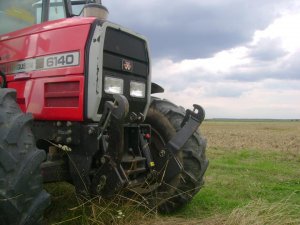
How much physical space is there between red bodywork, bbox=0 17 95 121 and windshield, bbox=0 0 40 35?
38cm

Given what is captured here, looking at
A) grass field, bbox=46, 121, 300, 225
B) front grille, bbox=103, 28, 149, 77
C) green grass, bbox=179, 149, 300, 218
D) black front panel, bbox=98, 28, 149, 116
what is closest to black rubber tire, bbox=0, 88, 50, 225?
grass field, bbox=46, 121, 300, 225

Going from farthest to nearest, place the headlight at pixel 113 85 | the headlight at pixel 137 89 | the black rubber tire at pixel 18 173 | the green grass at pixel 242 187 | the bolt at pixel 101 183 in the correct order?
1. the green grass at pixel 242 187
2. the headlight at pixel 137 89
3. the headlight at pixel 113 85
4. the bolt at pixel 101 183
5. the black rubber tire at pixel 18 173

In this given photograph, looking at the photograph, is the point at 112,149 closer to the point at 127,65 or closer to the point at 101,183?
the point at 101,183

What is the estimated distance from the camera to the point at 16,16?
15.8ft

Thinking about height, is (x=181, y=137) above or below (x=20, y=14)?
below

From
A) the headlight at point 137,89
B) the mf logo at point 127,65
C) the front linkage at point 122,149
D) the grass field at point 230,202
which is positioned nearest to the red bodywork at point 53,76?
the front linkage at point 122,149

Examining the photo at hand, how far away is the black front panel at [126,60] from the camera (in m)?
4.06

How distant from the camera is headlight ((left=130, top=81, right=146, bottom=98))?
14.5 ft

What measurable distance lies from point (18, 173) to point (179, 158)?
7.52ft

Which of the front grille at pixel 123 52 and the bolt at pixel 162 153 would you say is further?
Result: the bolt at pixel 162 153

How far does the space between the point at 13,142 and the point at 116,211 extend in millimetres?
1445

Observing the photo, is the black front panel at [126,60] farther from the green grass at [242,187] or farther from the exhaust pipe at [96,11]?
the green grass at [242,187]

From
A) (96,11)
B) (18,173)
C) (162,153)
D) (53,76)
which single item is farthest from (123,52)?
(18,173)

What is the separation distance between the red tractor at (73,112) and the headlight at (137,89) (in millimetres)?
11
